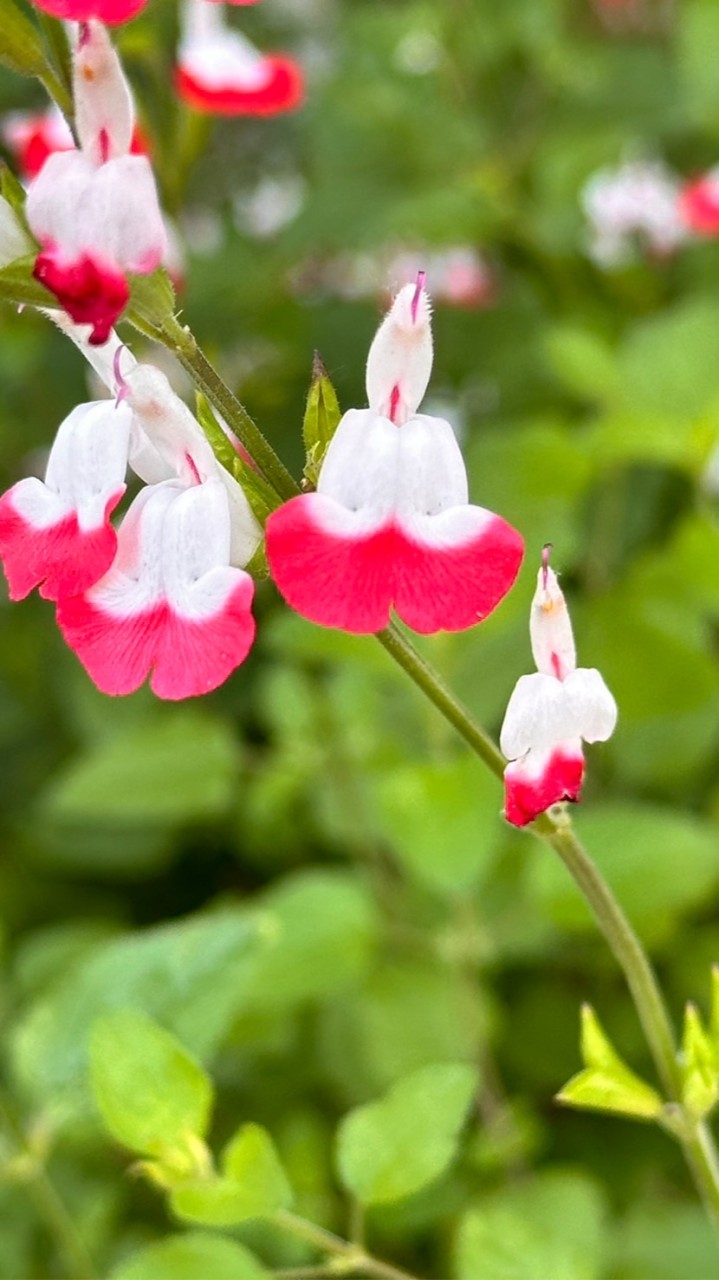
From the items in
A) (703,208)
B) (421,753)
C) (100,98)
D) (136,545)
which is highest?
(100,98)

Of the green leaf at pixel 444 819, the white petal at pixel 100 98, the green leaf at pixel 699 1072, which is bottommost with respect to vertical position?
the green leaf at pixel 444 819

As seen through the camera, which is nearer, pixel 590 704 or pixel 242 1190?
pixel 590 704

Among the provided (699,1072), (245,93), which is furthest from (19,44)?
(245,93)

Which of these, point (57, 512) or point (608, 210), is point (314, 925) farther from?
point (608, 210)

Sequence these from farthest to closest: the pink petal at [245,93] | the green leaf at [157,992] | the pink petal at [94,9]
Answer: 1. the pink petal at [245,93]
2. the green leaf at [157,992]
3. the pink petal at [94,9]

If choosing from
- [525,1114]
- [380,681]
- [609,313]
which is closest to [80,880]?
[380,681]

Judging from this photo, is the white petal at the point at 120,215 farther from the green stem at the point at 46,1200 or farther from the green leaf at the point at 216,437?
the green stem at the point at 46,1200

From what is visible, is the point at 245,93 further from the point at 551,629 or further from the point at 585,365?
the point at 551,629

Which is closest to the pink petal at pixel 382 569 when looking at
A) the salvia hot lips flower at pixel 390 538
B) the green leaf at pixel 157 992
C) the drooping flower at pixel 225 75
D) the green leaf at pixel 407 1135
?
the salvia hot lips flower at pixel 390 538
